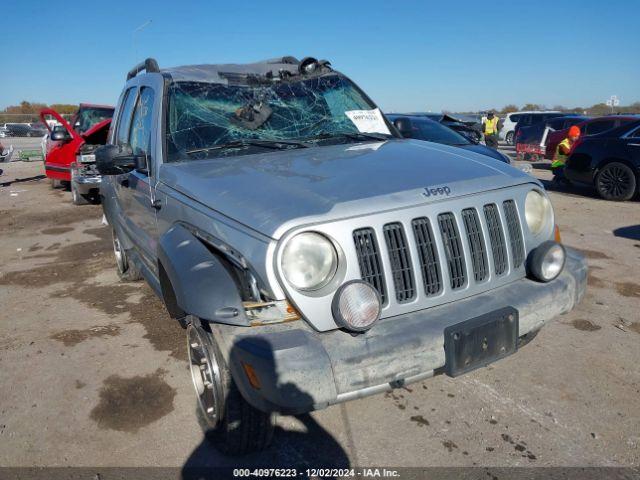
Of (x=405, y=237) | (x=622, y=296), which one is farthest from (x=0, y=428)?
(x=622, y=296)

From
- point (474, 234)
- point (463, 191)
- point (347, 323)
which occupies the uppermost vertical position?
point (463, 191)

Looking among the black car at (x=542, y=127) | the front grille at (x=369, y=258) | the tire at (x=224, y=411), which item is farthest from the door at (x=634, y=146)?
the tire at (x=224, y=411)

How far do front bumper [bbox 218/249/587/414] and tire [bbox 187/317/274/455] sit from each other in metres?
0.27

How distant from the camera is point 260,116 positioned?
141 inches

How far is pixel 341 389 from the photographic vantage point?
2.09m

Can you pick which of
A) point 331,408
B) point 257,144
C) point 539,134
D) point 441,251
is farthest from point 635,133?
point 331,408

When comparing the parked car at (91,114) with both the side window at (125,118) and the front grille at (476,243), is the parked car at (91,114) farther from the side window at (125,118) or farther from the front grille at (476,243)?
the front grille at (476,243)

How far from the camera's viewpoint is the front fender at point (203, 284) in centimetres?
215

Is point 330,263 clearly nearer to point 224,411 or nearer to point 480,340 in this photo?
point 480,340

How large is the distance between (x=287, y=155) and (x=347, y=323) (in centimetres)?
136

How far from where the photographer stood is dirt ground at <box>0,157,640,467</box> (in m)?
2.63

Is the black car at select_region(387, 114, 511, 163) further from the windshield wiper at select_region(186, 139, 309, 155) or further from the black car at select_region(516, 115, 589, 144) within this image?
the black car at select_region(516, 115, 589, 144)

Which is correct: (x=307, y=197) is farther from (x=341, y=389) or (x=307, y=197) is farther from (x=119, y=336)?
(x=119, y=336)

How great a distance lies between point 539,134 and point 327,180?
15.1 meters
